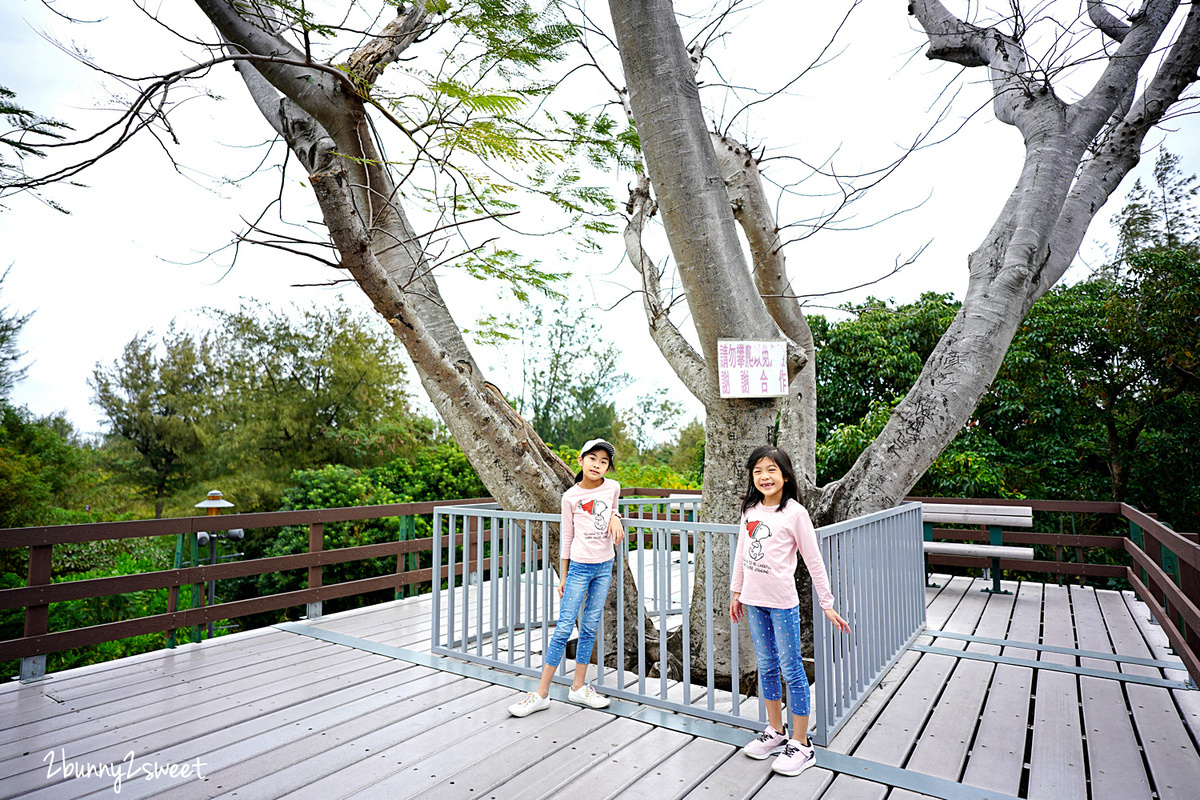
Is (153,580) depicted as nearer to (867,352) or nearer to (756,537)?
(756,537)

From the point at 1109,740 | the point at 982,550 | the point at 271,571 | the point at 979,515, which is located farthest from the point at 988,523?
the point at 271,571

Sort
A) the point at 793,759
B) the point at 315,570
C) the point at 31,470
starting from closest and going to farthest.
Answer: the point at 793,759, the point at 315,570, the point at 31,470

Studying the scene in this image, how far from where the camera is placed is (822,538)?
2.78 meters

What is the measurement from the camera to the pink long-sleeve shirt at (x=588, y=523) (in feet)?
9.95

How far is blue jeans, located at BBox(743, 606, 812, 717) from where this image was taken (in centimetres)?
246

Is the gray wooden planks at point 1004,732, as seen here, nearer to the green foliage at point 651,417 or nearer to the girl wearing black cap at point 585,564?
the girl wearing black cap at point 585,564

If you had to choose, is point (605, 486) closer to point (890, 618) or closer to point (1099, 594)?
point (890, 618)

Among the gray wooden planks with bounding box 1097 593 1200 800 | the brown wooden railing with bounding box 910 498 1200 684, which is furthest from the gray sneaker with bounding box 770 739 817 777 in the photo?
the brown wooden railing with bounding box 910 498 1200 684

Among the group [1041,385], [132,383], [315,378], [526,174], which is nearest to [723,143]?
[526,174]

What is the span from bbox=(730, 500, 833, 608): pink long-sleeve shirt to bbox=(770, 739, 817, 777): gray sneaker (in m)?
0.55

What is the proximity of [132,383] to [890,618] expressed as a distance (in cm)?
2356

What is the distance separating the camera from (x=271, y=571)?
4668 millimetres

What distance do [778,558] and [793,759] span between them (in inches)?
30.2

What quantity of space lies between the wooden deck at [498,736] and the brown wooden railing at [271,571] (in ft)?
0.77
